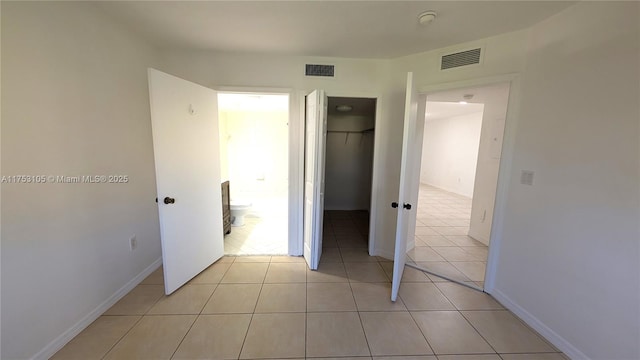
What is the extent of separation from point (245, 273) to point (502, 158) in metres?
2.90

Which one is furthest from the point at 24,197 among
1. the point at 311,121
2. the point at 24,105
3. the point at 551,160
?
the point at 551,160

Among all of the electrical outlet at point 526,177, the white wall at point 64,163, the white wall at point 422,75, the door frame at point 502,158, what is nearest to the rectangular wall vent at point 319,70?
the white wall at point 422,75

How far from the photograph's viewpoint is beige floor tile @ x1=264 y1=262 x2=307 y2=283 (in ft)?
8.16

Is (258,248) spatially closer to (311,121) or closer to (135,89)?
(311,121)

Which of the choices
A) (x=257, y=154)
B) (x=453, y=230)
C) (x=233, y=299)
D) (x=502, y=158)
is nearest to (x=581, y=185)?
(x=502, y=158)

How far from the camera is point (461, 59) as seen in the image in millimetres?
2314

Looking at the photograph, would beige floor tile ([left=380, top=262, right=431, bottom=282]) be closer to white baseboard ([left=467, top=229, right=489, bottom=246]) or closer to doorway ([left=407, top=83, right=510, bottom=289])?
doorway ([left=407, top=83, right=510, bottom=289])

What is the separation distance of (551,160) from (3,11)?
3672mm

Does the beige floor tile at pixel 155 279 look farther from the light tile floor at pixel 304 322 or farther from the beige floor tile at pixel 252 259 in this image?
the beige floor tile at pixel 252 259

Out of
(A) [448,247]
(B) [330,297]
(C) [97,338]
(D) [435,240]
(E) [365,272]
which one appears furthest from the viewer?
(D) [435,240]

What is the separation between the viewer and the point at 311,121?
2.58 metres

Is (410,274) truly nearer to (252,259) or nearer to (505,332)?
(505,332)

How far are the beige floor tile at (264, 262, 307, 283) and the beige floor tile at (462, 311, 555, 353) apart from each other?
5.28 feet

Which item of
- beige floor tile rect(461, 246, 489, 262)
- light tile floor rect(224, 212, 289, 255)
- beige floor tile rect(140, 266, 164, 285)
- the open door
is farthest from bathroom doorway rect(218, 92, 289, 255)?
beige floor tile rect(461, 246, 489, 262)
